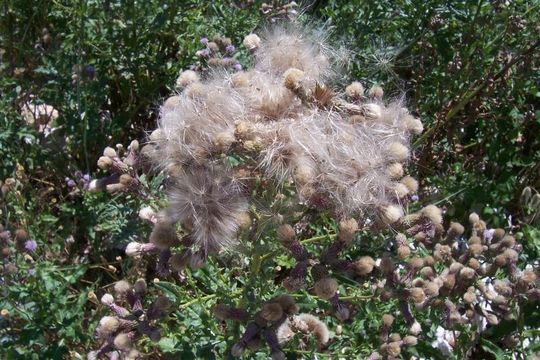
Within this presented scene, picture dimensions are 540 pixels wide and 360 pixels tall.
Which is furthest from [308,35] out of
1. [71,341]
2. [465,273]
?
[71,341]

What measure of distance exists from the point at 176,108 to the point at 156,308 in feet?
2.30

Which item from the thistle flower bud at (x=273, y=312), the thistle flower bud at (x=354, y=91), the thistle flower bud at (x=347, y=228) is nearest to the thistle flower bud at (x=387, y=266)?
the thistle flower bud at (x=347, y=228)

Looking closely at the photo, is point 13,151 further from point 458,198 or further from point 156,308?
point 458,198

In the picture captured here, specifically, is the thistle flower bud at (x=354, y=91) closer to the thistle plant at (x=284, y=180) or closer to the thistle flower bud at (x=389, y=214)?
the thistle plant at (x=284, y=180)

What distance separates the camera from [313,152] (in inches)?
80.5

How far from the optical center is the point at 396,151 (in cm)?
223

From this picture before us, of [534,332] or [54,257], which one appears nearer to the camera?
[534,332]

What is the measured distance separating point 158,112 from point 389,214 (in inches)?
70.3

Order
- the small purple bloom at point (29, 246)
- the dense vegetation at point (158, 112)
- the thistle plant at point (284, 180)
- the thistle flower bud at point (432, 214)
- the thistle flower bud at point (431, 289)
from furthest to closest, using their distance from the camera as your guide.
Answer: the dense vegetation at point (158, 112), the small purple bloom at point (29, 246), the thistle flower bud at point (431, 289), the thistle flower bud at point (432, 214), the thistle plant at point (284, 180)

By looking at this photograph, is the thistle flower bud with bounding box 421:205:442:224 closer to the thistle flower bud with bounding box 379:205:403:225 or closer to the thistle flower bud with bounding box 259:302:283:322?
the thistle flower bud with bounding box 379:205:403:225

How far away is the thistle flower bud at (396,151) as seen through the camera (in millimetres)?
2234

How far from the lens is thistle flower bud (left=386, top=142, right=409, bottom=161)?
7.33 feet

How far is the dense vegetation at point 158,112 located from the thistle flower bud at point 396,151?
0.72 m

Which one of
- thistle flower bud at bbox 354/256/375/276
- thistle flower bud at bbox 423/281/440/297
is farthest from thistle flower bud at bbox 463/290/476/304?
thistle flower bud at bbox 354/256/375/276
